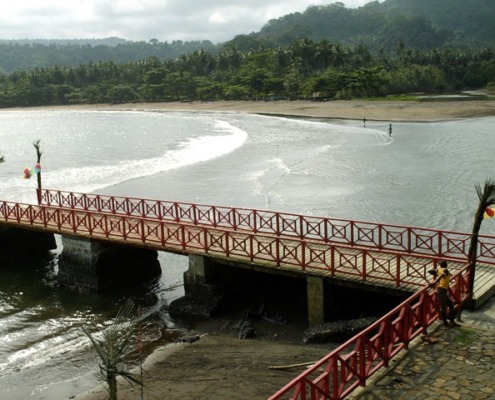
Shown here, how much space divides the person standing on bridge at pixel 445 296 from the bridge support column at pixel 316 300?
13.2 feet

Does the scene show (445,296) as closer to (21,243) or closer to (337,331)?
(337,331)

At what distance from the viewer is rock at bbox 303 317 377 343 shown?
1547 cm

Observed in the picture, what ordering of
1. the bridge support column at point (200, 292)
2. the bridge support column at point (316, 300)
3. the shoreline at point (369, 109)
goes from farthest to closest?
1. the shoreline at point (369, 109)
2. the bridge support column at point (200, 292)
3. the bridge support column at point (316, 300)

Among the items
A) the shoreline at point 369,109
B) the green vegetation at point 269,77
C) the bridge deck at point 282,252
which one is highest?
the green vegetation at point 269,77

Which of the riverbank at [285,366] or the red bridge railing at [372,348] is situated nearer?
the red bridge railing at [372,348]

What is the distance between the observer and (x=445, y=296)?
1268 centimetres

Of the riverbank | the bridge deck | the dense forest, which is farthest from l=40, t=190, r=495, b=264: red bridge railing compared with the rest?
the dense forest

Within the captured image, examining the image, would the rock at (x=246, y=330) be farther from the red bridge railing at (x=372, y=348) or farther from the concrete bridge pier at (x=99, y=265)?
the concrete bridge pier at (x=99, y=265)

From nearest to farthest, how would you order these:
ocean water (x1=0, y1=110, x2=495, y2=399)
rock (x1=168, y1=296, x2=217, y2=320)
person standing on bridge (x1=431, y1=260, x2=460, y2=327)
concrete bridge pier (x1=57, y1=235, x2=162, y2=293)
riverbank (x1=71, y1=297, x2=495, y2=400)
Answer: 1. riverbank (x1=71, y1=297, x2=495, y2=400)
2. person standing on bridge (x1=431, y1=260, x2=460, y2=327)
3. ocean water (x1=0, y1=110, x2=495, y2=399)
4. rock (x1=168, y1=296, x2=217, y2=320)
5. concrete bridge pier (x1=57, y1=235, x2=162, y2=293)

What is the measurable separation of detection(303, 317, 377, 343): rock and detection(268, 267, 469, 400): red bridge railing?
2.41 meters

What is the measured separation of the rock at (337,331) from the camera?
15469 millimetres

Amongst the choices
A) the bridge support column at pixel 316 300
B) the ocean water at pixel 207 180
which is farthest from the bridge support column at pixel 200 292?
the bridge support column at pixel 316 300

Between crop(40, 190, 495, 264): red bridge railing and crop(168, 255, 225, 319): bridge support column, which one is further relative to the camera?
crop(168, 255, 225, 319): bridge support column

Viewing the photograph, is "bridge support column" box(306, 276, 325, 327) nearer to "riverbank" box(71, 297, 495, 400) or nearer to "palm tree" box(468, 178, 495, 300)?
"riverbank" box(71, 297, 495, 400)
